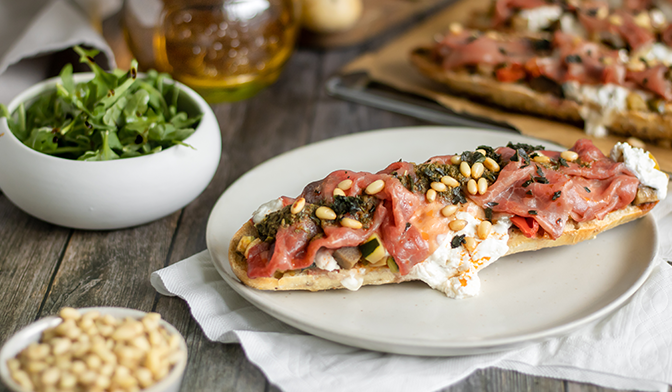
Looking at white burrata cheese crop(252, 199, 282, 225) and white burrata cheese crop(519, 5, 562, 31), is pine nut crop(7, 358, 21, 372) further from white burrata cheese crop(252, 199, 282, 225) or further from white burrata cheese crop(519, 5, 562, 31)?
white burrata cheese crop(519, 5, 562, 31)

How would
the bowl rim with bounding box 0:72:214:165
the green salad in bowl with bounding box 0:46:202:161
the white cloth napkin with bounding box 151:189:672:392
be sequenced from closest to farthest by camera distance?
the white cloth napkin with bounding box 151:189:672:392 → the bowl rim with bounding box 0:72:214:165 → the green salad in bowl with bounding box 0:46:202:161

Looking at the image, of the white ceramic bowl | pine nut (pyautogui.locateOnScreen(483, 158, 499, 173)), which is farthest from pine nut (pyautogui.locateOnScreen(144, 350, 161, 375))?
pine nut (pyautogui.locateOnScreen(483, 158, 499, 173))

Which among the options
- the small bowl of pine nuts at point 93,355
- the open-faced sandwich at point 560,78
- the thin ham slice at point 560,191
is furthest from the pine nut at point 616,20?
the small bowl of pine nuts at point 93,355

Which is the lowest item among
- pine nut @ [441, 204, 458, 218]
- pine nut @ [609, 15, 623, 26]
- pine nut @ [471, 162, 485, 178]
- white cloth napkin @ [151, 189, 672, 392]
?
white cloth napkin @ [151, 189, 672, 392]

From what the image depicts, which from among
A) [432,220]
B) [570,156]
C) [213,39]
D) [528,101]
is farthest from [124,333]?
[528,101]

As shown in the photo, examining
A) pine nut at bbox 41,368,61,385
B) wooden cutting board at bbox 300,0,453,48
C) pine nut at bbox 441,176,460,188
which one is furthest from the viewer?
wooden cutting board at bbox 300,0,453,48
